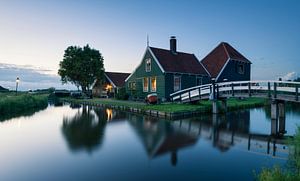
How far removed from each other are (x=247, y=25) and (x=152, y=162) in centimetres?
2829

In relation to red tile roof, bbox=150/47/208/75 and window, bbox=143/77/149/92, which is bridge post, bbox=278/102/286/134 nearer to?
red tile roof, bbox=150/47/208/75

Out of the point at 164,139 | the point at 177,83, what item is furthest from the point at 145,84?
the point at 164,139

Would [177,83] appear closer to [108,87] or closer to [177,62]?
[177,62]

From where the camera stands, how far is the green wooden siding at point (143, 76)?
23383 mm

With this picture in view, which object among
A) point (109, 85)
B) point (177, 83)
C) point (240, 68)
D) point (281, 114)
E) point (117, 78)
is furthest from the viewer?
point (117, 78)

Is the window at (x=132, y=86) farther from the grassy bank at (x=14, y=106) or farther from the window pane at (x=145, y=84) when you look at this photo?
the grassy bank at (x=14, y=106)

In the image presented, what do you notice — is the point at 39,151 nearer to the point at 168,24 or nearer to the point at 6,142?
the point at 6,142

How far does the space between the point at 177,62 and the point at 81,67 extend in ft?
71.9

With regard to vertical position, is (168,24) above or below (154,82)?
above

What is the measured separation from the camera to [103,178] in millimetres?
5273

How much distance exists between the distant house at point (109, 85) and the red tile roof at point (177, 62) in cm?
1394

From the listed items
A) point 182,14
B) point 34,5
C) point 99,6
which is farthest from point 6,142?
point 182,14

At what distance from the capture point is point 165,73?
74.6 feet

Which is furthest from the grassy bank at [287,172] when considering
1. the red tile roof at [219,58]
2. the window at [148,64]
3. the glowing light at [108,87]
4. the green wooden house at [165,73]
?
the glowing light at [108,87]
